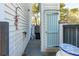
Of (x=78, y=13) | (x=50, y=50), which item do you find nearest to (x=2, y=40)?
(x=50, y=50)

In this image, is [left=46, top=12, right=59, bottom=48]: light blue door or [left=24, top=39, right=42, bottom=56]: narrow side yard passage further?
[left=46, top=12, right=59, bottom=48]: light blue door

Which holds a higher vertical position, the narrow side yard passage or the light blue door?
the light blue door

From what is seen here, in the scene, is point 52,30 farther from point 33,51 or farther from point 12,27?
point 12,27

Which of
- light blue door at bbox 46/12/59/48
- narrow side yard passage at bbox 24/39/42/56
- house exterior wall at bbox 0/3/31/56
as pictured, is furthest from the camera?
light blue door at bbox 46/12/59/48

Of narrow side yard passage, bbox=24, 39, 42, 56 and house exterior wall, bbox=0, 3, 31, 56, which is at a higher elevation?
house exterior wall, bbox=0, 3, 31, 56

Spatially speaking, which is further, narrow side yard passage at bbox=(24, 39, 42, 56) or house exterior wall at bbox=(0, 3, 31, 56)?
narrow side yard passage at bbox=(24, 39, 42, 56)

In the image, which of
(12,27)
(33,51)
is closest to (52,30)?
(33,51)

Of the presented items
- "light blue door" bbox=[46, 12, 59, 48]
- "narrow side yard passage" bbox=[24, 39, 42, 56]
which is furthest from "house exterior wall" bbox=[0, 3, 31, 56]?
"light blue door" bbox=[46, 12, 59, 48]

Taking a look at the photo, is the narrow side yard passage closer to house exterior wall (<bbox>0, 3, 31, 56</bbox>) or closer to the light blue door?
the light blue door

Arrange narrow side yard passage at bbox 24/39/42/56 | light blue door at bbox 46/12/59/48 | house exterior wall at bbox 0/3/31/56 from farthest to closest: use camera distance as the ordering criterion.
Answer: light blue door at bbox 46/12/59/48 < narrow side yard passage at bbox 24/39/42/56 < house exterior wall at bbox 0/3/31/56

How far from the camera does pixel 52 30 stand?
781 centimetres

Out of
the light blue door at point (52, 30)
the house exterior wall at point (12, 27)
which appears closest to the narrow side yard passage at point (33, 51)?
the light blue door at point (52, 30)

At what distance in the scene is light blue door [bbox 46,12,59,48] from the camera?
25.4 ft

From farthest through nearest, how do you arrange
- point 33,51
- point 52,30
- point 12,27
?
point 33,51 → point 52,30 → point 12,27
